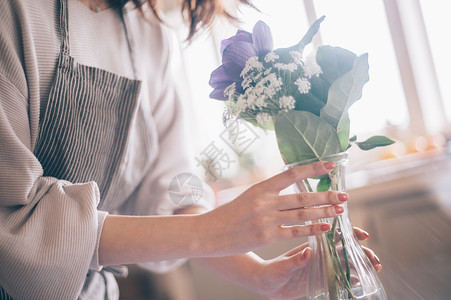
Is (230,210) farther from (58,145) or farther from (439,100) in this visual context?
(439,100)

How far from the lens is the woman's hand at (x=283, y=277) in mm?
540

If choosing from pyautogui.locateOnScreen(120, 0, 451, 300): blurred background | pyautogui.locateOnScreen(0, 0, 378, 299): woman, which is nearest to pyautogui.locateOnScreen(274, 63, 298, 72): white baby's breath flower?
pyautogui.locateOnScreen(0, 0, 378, 299): woman

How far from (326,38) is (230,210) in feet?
4.14

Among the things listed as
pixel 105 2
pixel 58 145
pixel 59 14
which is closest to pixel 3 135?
pixel 58 145

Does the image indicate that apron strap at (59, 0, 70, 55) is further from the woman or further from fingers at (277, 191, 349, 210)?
fingers at (277, 191, 349, 210)

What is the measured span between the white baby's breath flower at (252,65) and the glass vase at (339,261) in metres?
0.11

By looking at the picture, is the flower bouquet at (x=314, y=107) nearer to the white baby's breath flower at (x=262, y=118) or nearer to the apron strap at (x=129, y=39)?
the white baby's breath flower at (x=262, y=118)

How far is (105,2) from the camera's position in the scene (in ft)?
2.09

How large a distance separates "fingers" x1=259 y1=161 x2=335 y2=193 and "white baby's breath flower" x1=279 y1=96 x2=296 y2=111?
0.06m

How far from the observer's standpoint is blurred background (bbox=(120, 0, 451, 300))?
926mm

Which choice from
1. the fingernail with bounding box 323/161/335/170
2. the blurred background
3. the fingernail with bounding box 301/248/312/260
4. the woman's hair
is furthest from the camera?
the blurred background

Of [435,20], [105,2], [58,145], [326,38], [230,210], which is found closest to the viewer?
[230,210]

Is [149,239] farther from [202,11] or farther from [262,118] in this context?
[202,11]

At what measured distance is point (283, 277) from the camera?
0.55 meters
